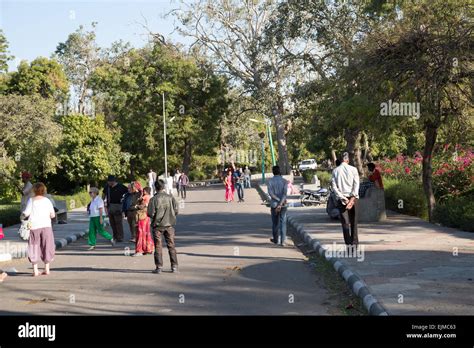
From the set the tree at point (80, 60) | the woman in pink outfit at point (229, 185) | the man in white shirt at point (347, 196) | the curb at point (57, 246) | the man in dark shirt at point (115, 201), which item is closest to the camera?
the man in white shirt at point (347, 196)

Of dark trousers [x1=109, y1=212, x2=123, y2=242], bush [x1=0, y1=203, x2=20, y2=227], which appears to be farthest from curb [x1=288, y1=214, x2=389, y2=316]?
bush [x1=0, y1=203, x2=20, y2=227]

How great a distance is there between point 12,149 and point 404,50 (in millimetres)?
23554

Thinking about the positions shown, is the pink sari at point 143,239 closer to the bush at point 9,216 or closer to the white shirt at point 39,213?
the white shirt at point 39,213

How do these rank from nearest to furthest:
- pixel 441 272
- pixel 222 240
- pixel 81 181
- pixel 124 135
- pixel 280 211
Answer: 1. pixel 441 272
2. pixel 280 211
3. pixel 222 240
4. pixel 81 181
5. pixel 124 135

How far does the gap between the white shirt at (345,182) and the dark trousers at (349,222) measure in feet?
0.79

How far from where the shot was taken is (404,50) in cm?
1692

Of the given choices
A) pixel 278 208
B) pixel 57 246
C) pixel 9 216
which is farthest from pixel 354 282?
pixel 9 216

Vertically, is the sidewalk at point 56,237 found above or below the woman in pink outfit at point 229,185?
below

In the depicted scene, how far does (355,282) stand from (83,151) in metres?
36.0

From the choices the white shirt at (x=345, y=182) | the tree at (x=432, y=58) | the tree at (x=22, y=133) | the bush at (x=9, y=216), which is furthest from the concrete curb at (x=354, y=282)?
the tree at (x=22, y=133)

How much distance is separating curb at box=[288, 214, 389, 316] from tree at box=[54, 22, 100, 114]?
60.9 m

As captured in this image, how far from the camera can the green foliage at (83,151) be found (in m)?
44.2
